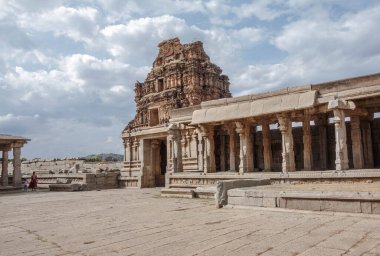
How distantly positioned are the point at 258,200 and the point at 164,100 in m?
26.2

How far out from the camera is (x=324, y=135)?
58.6ft

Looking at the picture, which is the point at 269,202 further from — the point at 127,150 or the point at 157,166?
the point at 127,150

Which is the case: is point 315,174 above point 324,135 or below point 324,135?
below

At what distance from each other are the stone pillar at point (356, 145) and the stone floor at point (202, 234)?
27.8 feet

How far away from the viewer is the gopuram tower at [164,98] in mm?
23938

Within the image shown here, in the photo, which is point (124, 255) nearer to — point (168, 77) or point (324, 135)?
point (324, 135)

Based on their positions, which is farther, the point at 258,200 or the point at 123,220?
the point at 258,200

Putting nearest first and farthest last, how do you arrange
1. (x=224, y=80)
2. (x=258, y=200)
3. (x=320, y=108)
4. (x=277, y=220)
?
(x=277, y=220)
(x=258, y=200)
(x=320, y=108)
(x=224, y=80)

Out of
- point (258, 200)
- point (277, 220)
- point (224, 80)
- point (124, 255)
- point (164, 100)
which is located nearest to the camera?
point (124, 255)

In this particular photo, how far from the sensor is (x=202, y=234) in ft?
19.1

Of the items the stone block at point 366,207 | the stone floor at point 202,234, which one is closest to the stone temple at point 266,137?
the stone block at point 366,207

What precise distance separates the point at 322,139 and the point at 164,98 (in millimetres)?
19234

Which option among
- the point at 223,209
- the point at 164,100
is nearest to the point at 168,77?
the point at 164,100

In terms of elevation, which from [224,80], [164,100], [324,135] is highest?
[224,80]
